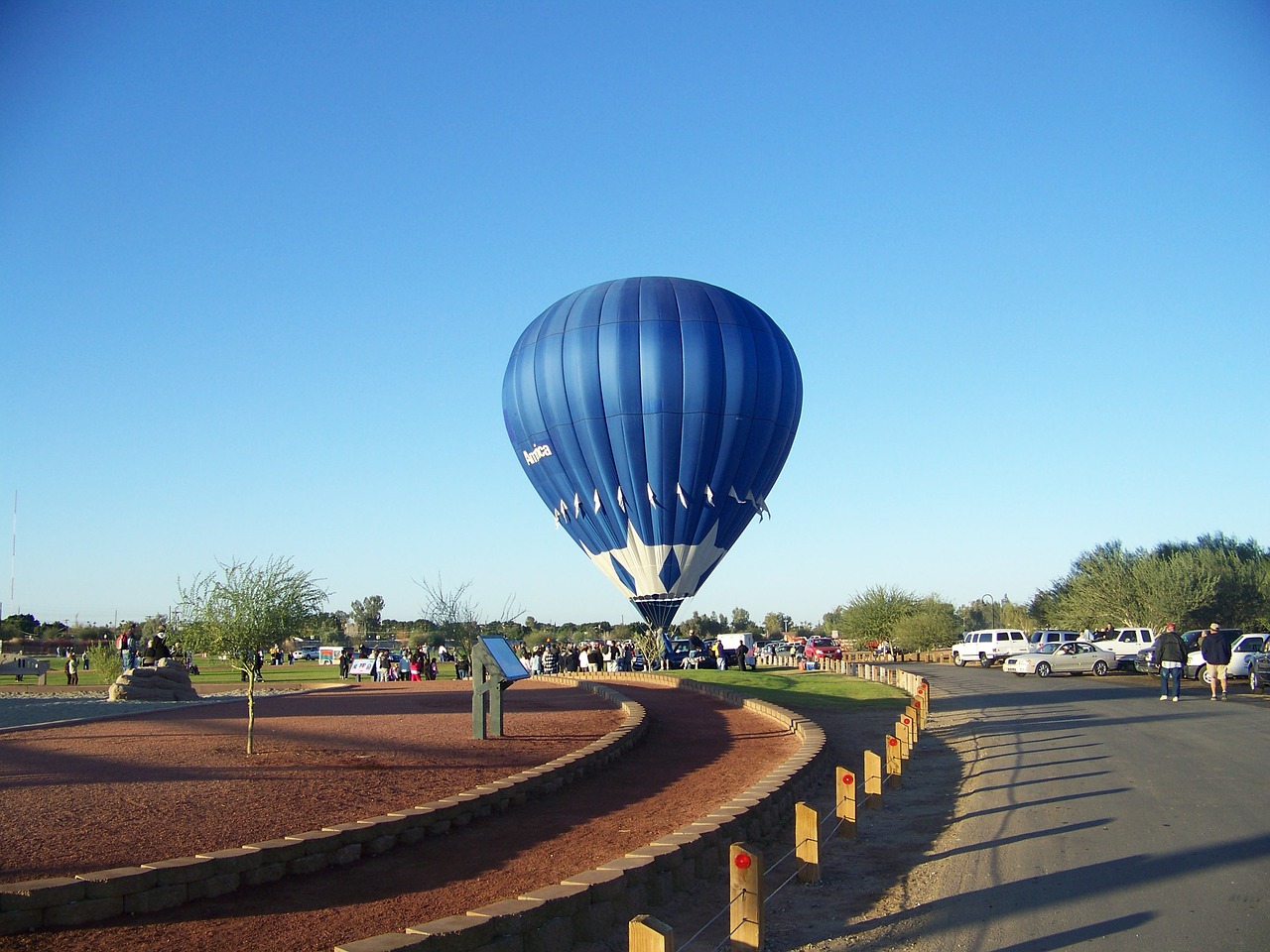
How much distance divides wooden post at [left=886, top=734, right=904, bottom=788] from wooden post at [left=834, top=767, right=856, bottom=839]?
349cm

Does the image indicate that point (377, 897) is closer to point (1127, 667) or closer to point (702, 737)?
point (702, 737)

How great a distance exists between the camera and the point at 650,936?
18.4ft

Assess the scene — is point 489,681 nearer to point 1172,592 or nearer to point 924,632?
point 1172,592

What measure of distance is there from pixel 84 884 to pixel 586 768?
8044 mm

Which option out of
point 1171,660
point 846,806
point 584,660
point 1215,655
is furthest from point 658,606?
point 846,806

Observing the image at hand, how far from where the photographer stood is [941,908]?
823cm

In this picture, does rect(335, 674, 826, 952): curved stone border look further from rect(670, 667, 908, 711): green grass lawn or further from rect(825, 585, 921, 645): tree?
rect(825, 585, 921, 645): tree

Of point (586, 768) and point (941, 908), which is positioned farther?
point (586, 768)

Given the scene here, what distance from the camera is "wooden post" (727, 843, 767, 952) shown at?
6949 millimetres

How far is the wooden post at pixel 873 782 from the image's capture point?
12.7 metres

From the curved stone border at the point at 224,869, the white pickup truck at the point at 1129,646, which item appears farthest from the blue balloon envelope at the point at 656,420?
the curved stone border at the point at 224,869

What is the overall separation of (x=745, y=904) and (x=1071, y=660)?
37.7 metres

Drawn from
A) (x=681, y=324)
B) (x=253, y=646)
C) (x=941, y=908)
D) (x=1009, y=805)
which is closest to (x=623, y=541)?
(x=681, y=324)

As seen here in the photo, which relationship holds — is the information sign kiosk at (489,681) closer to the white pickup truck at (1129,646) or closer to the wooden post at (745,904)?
the wooden post at (745,904)
